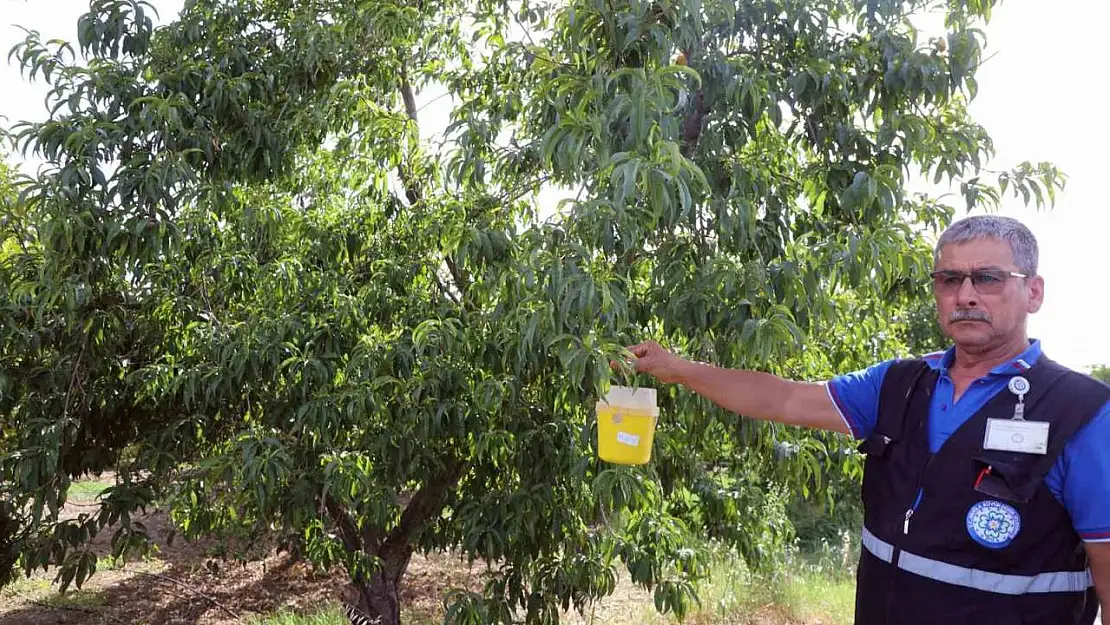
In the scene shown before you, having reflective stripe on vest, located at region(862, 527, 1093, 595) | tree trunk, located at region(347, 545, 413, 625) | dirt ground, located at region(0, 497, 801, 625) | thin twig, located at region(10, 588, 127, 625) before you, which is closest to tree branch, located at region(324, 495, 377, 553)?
tree trunk, located at region(347, 545, 413, 625)

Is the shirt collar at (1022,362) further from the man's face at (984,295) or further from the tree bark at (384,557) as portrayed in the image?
the tree bark at (384,557)

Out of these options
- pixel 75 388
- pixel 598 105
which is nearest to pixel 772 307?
pixel 598 105

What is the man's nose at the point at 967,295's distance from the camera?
187 cm

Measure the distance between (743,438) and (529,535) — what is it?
926 millimetres

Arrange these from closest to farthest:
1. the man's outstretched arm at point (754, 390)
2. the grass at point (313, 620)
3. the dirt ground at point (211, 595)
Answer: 1. the man's outstretched arm at point (754, 390)
2. the grass at point (313, 620)
3. the dirt ground at point (211, 595)

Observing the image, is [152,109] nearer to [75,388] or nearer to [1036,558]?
[75,388]

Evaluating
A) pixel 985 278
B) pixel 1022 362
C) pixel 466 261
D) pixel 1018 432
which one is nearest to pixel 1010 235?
pixel 985 278

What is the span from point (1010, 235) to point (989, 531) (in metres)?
0.57

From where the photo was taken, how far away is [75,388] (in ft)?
14.2

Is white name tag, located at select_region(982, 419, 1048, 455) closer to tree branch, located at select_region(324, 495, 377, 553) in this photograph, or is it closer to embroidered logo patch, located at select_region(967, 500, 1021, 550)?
embroidered logo patch, located at select_region(967, 500, 1021, 550)

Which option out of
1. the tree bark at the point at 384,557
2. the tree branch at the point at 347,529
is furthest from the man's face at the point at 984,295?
the tree branch at the point at 347,529

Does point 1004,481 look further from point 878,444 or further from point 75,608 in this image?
point 75,608

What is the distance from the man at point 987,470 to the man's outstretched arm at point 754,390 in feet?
0.71

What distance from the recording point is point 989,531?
5.80ft
